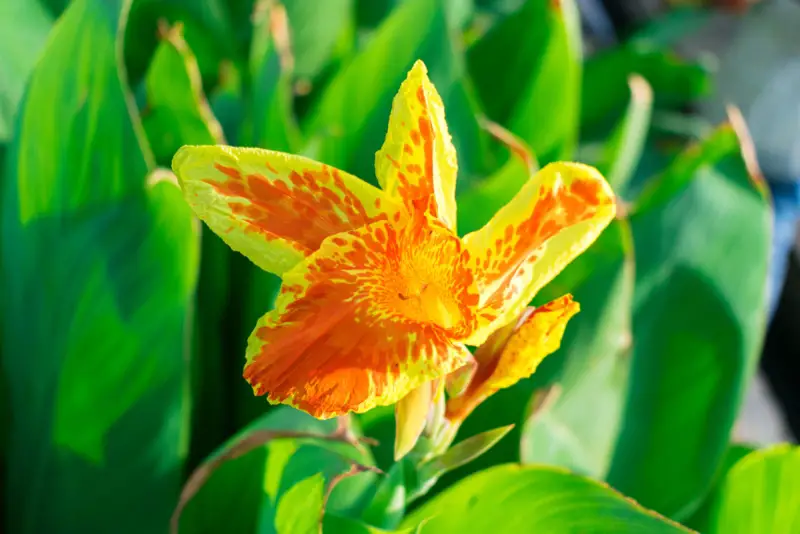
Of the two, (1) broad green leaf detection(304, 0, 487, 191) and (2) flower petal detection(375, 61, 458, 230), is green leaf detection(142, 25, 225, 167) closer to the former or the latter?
(1) broad green leaf detection(304, 0, 487, 191)

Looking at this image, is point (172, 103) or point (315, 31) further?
point (315, 31)

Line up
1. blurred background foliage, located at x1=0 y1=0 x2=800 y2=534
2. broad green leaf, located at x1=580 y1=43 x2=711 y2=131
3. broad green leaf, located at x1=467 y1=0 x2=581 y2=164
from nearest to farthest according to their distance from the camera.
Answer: blurred background foliage, located at x1=0 y1=0 x2=800 y2=534 → broad green leaf, located at x1=467 y1=0 x2=581 y2=164 → broad green leaf, located at x1=580 y1=43 x2=711 y2=131

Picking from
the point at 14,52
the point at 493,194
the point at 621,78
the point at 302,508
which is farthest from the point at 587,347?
the point at 621,78

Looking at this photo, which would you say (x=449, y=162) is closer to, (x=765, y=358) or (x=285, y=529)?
(x=285, y=529)

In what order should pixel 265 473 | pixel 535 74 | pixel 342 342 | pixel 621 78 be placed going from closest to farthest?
1. pixel 342 342
2. pixel 265 473
3. pixel 535 74
4. pixel 621 78

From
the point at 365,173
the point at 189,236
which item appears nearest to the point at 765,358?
the point at 365,173

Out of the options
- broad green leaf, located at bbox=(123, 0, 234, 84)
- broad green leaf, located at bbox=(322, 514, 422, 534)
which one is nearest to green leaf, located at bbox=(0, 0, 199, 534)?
broad green leaf, located at bbox=(322, 514, 422, 534)

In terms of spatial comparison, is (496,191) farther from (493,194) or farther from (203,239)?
(203,239)
